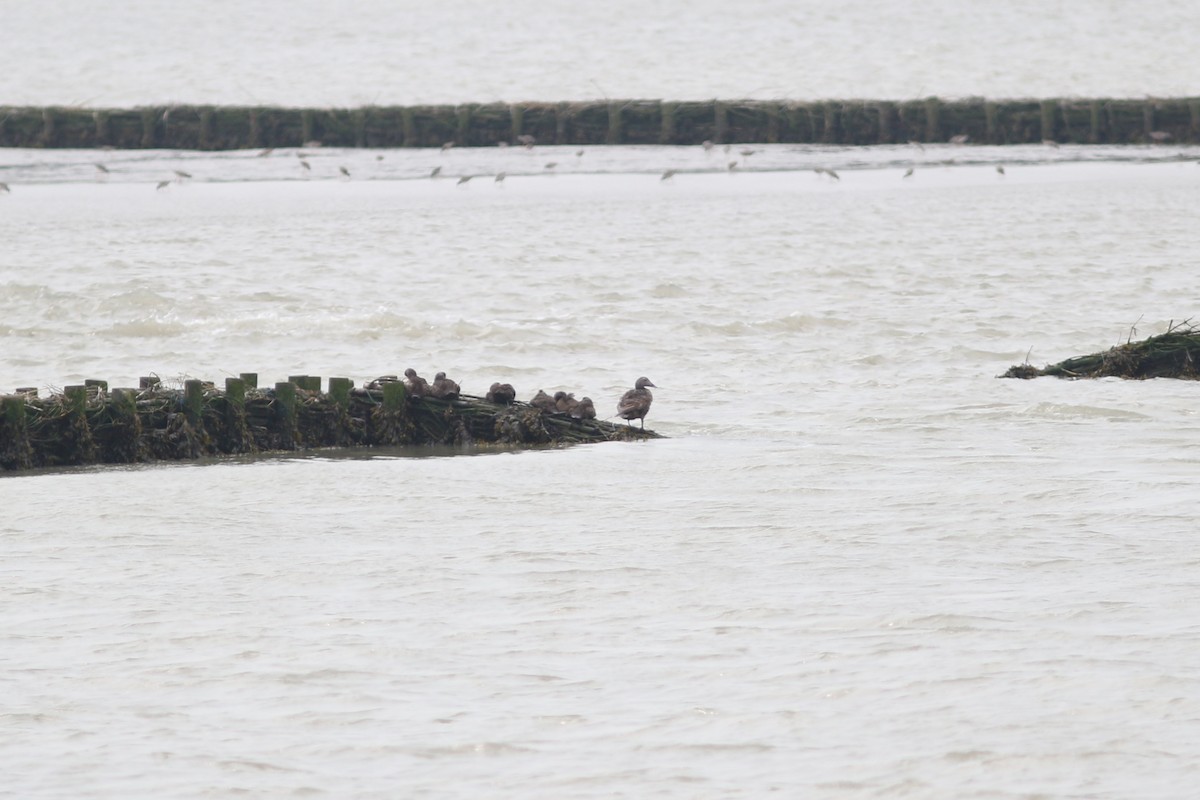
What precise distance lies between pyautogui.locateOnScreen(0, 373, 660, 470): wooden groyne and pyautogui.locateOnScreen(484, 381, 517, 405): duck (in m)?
0.05

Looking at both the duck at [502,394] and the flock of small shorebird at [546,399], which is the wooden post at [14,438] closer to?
the flock of small shorebird at [546,399]

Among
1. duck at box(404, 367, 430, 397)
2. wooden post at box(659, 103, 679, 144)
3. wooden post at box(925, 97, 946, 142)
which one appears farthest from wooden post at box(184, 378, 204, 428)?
wooden post at box(925, 97, 946, 142)

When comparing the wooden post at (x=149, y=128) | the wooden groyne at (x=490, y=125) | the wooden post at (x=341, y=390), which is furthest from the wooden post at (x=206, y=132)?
the wooden post at (x=341, y=390)

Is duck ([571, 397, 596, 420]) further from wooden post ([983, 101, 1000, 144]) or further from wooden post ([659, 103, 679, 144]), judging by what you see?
wooden post ([983, 101, 1000, 144])

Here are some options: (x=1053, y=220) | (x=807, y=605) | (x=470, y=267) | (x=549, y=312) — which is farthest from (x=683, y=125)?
(x=807, y=605)

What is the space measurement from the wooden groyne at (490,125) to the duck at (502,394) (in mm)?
23401

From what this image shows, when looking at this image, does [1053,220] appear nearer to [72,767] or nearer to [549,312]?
[549,312]

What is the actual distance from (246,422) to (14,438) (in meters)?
1.52

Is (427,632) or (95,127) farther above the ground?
(95,127)

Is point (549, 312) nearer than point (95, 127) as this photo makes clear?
Yes

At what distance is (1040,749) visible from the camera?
5527mm

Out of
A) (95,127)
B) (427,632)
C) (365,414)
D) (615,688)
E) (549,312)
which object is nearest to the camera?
(615,688)

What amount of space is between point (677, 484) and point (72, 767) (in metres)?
5.34

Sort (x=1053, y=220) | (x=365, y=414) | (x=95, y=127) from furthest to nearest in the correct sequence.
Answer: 1. (x=95, y=127)
2. (x=1053, y=220)
3. (x=365, y=414)
